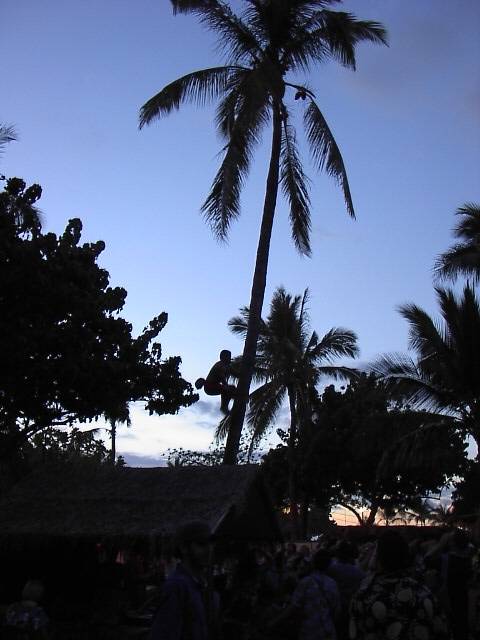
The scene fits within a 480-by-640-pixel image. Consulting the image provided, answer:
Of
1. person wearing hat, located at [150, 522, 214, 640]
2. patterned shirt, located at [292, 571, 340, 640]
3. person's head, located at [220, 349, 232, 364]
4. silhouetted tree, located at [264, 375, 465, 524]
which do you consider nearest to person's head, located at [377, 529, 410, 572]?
person wearing hat, located at [150, 522, 214, 640]

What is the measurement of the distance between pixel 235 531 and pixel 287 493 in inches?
1127

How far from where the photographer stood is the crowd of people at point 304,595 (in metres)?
4.65

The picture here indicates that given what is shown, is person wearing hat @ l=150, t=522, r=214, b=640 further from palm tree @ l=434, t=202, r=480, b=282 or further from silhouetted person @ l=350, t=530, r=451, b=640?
palm tree @ l=434, t=202, r=480, b=282

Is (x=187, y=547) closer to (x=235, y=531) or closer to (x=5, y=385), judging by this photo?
(x=235, y=531)

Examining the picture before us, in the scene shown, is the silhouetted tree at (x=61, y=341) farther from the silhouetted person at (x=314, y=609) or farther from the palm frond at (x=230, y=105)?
the silhouetted person at (x=314, y=609)

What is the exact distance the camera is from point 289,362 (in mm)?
33781

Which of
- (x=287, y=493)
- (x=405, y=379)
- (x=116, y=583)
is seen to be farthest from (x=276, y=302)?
(x=116, y=583)

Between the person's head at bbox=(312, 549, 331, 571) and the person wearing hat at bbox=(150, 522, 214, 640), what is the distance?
10.7 feet

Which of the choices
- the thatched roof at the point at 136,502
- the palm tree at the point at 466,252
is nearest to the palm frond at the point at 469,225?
the palm tree at the point at 466,252

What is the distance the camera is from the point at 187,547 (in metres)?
4.74

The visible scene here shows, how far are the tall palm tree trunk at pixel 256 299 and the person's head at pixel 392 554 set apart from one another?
36.7ft

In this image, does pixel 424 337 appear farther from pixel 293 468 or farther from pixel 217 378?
pixel 293 468

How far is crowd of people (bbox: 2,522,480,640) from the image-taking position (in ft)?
15.3

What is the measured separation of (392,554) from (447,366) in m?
14.8
